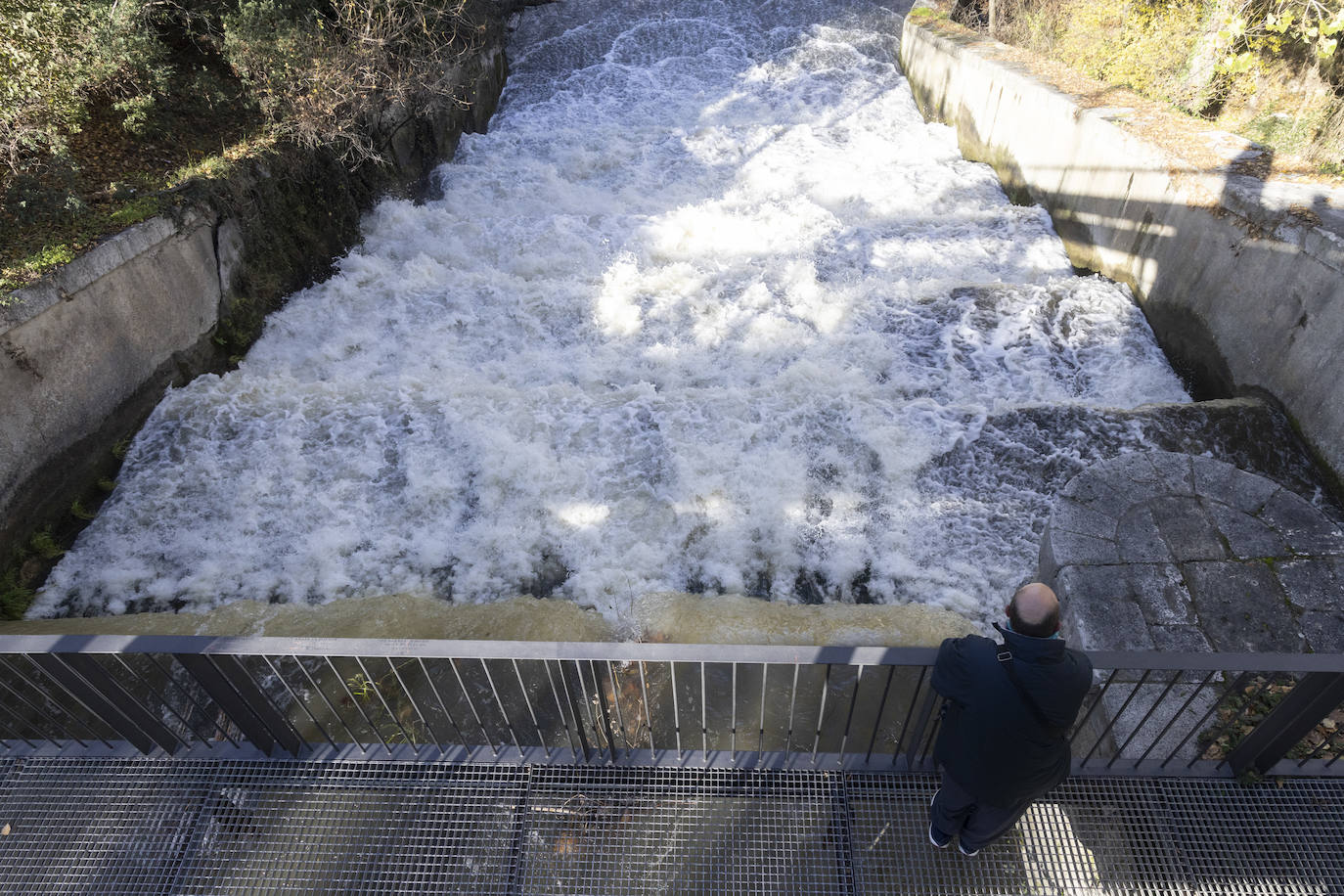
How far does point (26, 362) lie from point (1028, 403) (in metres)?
9.22

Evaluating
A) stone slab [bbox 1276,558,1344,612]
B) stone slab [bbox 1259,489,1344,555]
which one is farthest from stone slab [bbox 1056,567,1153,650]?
stone slab [bbox 1259,489,1344,555]

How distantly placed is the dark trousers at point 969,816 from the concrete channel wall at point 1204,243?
5.18 metres

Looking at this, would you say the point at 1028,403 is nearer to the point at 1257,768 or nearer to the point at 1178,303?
the point at 1178,303

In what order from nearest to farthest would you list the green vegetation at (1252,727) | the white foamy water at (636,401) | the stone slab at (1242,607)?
the green vegetation at (1252,727), the stone slab at (1242,607), the white foamy water at (636,401)

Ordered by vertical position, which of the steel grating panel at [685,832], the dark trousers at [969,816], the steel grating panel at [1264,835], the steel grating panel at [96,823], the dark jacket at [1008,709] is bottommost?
the steel grating panel at [1264,835]

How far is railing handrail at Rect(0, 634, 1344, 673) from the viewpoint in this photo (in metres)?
2.66

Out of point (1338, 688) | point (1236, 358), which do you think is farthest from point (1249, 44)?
point (1338, 688)

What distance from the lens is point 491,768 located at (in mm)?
3512

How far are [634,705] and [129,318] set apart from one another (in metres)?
6.57

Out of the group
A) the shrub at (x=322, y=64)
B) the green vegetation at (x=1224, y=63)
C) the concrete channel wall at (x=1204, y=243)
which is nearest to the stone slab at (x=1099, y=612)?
the concrete channel wall at (x=1204, y=243)

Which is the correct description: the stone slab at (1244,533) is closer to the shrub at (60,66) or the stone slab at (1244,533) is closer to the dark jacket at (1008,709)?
the dark jacket at (1008,709)

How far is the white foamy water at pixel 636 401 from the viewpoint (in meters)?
6.02

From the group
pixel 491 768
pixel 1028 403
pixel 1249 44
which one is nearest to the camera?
pixel 491 768

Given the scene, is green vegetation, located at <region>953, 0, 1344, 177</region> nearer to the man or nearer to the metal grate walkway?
the metal grate walkway
